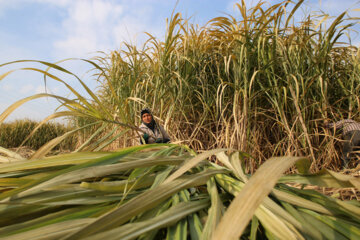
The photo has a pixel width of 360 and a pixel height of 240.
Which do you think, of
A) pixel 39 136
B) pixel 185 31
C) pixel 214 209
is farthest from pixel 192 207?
pixel 39 136

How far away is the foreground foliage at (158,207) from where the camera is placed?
0.99 ft

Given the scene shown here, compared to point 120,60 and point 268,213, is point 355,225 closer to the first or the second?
point 268,213

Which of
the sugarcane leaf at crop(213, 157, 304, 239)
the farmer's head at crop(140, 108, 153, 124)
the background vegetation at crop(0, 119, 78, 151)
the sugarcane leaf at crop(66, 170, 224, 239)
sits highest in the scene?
the sugarcane leaf at crop(213, 157, 304, 239)

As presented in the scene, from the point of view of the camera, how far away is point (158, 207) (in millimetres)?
386

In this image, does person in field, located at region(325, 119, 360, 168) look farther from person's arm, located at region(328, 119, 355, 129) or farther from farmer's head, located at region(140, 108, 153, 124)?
farmer's head, located at region(140, 108, 153, 124)

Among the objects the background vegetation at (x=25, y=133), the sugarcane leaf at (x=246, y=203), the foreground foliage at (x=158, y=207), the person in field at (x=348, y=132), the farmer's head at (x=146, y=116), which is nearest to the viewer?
the sugarcane leaf at (x=246, y=203)

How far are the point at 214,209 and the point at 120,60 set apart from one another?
341 cm

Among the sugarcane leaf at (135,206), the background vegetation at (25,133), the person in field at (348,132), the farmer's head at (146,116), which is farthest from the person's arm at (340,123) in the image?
the background vegetation at (25,133)

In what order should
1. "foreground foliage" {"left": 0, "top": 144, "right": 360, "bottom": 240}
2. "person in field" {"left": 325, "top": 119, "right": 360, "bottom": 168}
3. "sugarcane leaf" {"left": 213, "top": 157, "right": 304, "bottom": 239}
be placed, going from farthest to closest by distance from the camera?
"person in field" {"left": 325, "top": 119, "right": 360, "bottom": 168}, "foreground foliage" {"left": 0, "top": 144, "right": 360, "bottom": 240}, "sugarcane leaf" {"left": 213, "top": 157, "right": 304, "bottom": 239}

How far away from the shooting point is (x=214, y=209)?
1.16 ft

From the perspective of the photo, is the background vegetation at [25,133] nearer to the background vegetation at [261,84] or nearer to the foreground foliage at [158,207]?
the background vegetation at [261,84]

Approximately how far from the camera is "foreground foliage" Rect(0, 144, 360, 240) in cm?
30

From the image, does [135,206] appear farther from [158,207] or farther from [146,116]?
[146,116]

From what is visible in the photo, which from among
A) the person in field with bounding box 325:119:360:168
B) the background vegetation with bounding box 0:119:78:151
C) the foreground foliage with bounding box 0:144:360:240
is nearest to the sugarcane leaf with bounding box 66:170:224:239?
the foreground foliage with bounding box 0:144:360:240
